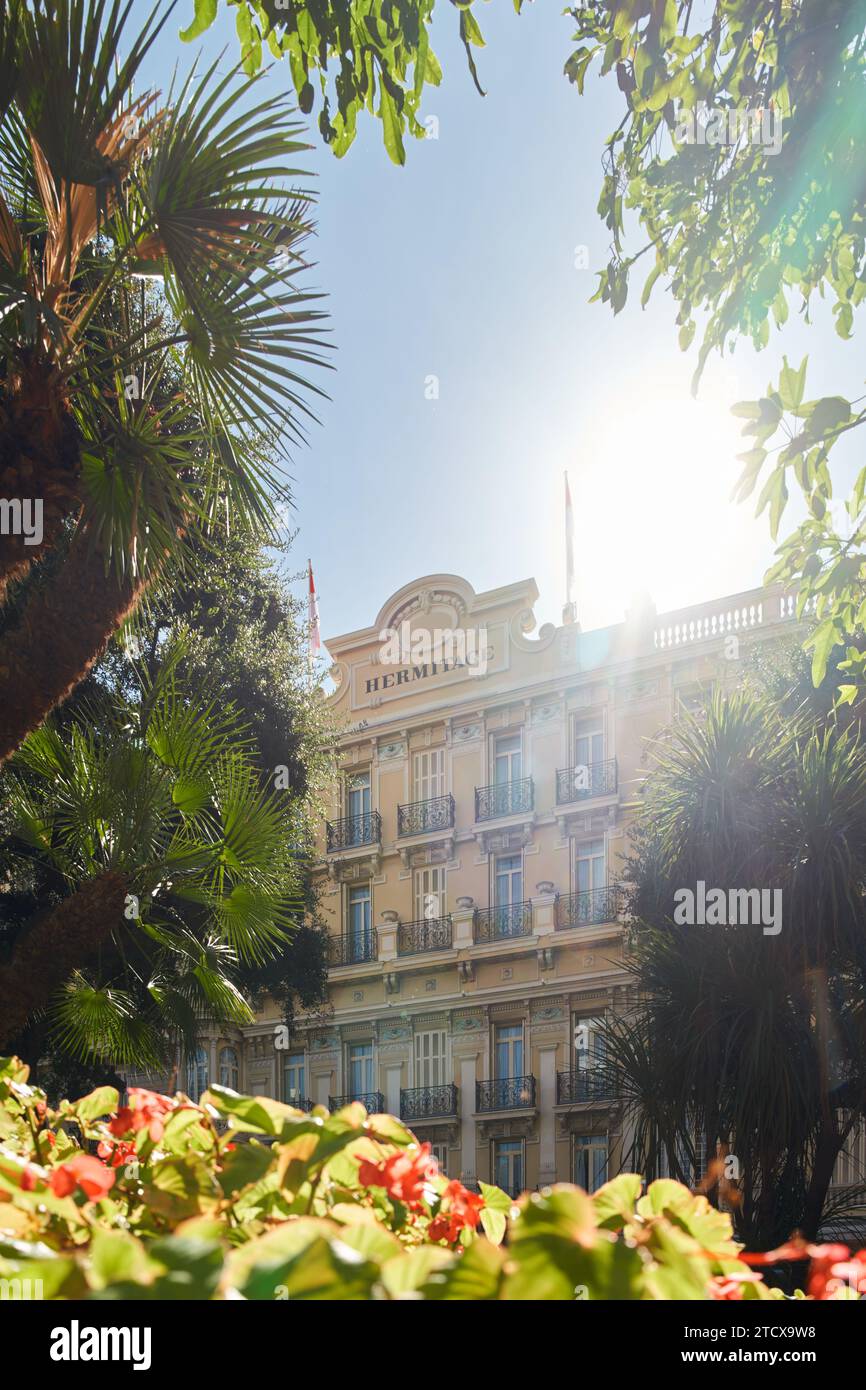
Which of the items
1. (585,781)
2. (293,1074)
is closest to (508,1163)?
(293,1074)

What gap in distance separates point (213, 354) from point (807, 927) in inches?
408

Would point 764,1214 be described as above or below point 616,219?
below

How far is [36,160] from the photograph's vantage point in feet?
14.0

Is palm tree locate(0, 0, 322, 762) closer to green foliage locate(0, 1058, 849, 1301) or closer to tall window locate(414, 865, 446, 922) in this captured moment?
green foliage locate(0, 1058, 849, 1301)

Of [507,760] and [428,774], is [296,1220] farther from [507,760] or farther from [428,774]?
[428,774]

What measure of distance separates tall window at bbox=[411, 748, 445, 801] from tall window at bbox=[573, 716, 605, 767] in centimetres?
327

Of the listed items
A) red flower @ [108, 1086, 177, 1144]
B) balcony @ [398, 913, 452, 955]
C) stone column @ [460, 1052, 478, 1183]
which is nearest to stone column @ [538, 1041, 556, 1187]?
stone column @ [460, 1052, 478, 1183]

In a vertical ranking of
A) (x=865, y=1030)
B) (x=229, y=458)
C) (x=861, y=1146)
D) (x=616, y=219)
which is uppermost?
(x=616, y=219)

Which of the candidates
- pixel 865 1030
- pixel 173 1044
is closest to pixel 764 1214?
pixel 865 1030

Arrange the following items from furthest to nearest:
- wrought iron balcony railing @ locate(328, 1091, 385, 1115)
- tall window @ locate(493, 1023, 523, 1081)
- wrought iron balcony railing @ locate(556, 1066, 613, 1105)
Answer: wrought iron balcony railing @ locate(328, 1091, 385, 1115)
tall window @ locate(493, 1023, 523, 1081)
wrought iron balcony railing @ locate(556, 1066, 613, 1105)

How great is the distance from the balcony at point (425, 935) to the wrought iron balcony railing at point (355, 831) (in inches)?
80.8

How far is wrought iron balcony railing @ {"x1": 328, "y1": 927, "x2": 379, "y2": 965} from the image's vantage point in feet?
97.3

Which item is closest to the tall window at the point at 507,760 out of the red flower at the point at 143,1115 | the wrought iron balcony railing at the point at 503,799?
the wrought iron balcony railing at the point at 503,799

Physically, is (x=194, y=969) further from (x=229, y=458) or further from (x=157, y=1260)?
(x=157, y=1260)
